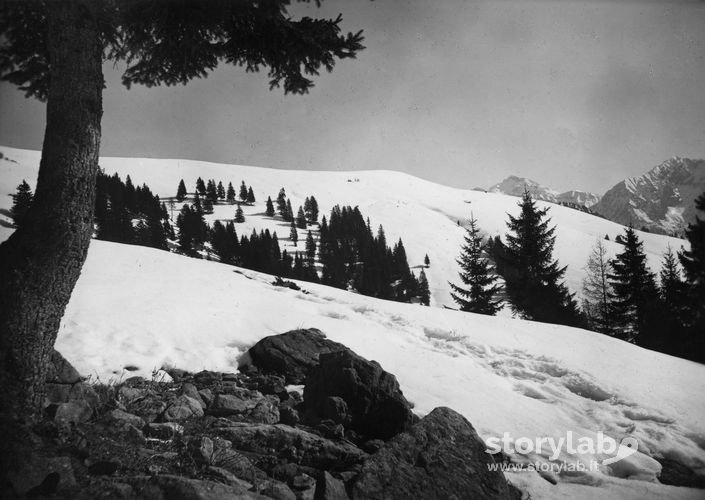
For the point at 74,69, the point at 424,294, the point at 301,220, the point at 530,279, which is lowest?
the point at 424,294

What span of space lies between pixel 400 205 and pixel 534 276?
98942 millimetres

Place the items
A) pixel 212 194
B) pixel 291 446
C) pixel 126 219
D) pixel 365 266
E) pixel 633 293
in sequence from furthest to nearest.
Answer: pixel 212 194, pixel 365 266, pixel 126 219, pixel 633 293, pixel 291 446

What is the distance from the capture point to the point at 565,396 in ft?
23.5

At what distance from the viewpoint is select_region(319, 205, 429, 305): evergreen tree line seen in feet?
191

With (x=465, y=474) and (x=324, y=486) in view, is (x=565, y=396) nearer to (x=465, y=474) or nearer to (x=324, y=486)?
(x=465, y=474)

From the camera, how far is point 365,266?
6462cm

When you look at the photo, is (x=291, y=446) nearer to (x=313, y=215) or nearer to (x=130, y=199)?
(x=130, y=199)

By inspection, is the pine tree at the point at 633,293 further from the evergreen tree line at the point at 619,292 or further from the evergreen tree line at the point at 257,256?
the evergreen tree line at the point at 257,256

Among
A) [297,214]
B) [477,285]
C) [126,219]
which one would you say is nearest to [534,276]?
[477,285]

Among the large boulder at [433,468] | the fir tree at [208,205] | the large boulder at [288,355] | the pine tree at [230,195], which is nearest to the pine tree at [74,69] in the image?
the large boulder at [433,468]

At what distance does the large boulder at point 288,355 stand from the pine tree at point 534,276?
18.2 m

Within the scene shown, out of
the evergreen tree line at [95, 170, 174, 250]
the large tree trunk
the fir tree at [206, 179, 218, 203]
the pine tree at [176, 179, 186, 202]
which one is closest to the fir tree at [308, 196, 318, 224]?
the fir tree at [206, 179, 218, 203]

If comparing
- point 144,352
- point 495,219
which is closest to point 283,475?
point 144,352

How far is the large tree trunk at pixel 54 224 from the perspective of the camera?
10.2ft
